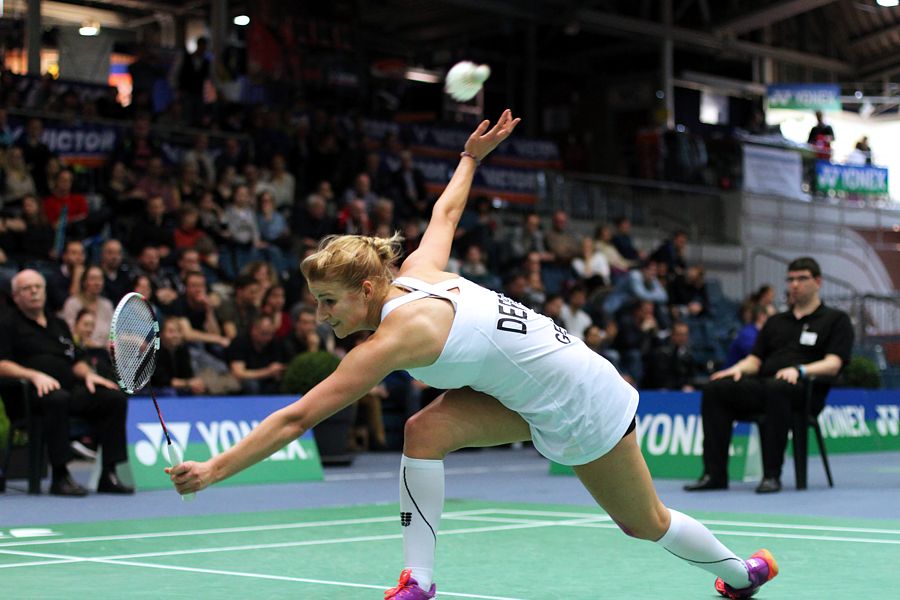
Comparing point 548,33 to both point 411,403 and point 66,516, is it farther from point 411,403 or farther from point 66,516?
point 66,516

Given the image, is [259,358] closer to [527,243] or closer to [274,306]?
[274,306]

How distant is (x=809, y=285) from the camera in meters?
10.3

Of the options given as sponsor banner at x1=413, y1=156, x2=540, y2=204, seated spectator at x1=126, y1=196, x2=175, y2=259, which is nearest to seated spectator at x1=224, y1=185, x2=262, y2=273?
seated spectator at x1=126, y1=196, x2=175, y2=259

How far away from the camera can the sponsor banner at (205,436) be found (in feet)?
34.7

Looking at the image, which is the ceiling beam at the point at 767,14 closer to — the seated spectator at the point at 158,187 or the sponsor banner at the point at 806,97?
the sponsor banner at the point at 806,97

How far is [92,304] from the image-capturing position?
1223 cm

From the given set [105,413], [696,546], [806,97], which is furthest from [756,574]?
[806,97]

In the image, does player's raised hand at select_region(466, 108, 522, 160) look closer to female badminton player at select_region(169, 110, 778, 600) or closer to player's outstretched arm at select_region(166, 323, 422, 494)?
female badminton player at select_region(169, 110, 778, 600)

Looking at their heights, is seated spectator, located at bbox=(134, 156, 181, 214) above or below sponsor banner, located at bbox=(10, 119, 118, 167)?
below

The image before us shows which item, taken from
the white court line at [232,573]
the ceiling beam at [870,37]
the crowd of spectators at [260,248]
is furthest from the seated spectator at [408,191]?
the ceiling beam at [870,37]

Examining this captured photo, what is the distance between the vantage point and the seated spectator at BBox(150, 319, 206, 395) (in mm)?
11961

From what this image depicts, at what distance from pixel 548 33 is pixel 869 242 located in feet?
30.7

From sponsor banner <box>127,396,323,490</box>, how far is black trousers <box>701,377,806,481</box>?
11.7 feet

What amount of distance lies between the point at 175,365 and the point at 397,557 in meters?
6.06
